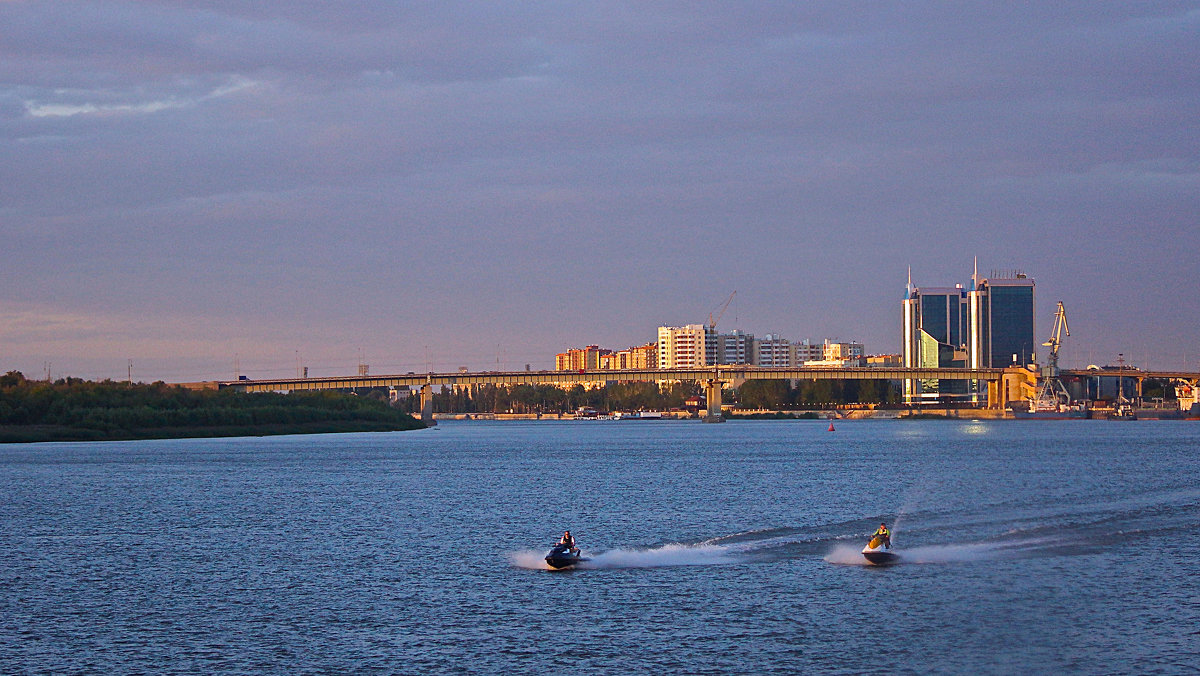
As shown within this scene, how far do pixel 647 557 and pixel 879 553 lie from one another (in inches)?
375

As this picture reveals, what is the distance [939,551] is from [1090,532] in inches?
447

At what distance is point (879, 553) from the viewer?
2084 inches

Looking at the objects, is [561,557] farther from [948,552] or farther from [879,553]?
[948,552]

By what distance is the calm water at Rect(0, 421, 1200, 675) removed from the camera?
120ft

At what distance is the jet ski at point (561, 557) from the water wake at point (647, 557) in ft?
1.35

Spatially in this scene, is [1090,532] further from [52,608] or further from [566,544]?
[52,608]

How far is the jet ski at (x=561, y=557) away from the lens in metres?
52.0

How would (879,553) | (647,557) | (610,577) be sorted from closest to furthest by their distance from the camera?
(610,577) → (879,553) → (647,557)

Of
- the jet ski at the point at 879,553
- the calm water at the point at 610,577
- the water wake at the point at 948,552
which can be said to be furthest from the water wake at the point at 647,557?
the jet ski at the point at 879,553

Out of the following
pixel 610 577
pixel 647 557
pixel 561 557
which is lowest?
pixel 610 577

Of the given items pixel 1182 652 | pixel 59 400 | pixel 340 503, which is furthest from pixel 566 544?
pixel 59 400

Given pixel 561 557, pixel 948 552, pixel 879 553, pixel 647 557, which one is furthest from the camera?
pixel 948 552

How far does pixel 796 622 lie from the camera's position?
40688 mm


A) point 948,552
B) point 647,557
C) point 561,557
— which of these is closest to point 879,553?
point 948,552
